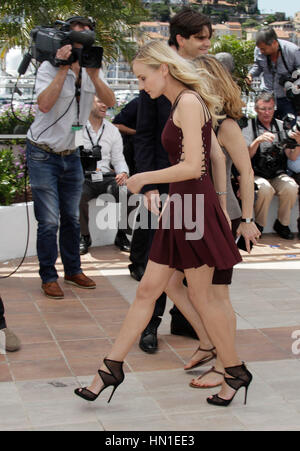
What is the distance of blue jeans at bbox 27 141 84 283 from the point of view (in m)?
5.11

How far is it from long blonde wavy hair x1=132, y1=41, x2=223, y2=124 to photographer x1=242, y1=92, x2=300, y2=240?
3.84m

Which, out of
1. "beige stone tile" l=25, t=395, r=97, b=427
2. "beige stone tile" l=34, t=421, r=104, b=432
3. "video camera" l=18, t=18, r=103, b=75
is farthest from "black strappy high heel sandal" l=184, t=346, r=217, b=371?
"video camera" l=18, t=18, r=103, b=75

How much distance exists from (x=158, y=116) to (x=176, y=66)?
90 cm

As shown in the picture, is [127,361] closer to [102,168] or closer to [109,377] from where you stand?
[109,377]

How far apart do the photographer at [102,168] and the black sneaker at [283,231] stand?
174 centimetres

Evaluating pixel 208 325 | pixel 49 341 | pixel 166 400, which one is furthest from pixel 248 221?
pixel 49 341

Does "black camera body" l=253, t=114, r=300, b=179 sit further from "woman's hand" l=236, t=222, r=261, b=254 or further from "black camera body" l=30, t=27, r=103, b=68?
"woman's hand" l=236, t=222, r=261, b=254

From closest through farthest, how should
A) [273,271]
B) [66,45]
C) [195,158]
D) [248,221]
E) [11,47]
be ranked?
[195,158], [248,221], [66,45], [273,271], [11,47]

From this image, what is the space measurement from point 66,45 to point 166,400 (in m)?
2.58

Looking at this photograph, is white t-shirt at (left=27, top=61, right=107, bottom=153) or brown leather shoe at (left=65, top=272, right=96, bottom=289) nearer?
white t-shirt at (left=27, top=61, right=107, bottom=153)

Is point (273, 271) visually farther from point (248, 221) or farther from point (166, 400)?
point (166, 400)

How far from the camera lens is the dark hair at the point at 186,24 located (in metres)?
4.26

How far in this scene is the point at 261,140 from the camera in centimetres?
700

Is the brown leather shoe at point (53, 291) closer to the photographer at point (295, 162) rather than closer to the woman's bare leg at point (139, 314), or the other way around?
the woman's bare leg at point (139, 314)
